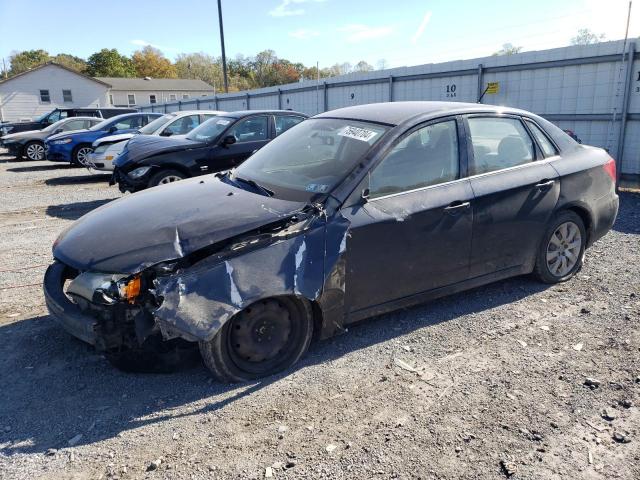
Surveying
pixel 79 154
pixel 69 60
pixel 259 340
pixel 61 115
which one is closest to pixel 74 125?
pixel 79 154

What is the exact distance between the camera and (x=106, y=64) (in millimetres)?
72875

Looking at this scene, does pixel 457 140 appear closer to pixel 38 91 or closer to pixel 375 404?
pixel 375 404

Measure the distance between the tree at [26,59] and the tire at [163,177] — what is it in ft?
291

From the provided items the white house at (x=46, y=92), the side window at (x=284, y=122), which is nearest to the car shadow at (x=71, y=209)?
A: the side window at (x=284, y=122)

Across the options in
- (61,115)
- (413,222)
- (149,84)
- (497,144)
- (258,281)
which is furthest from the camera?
(149,84)

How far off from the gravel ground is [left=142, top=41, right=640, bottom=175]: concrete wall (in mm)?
6657

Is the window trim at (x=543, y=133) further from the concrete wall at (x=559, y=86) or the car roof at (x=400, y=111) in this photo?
the concrete wall at (x=559, y=86)

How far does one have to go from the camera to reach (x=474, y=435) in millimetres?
2744

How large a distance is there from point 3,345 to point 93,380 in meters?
1.02

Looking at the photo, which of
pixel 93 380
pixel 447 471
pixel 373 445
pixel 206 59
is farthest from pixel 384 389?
pixel 206 59

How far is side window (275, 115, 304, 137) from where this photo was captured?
9.12m

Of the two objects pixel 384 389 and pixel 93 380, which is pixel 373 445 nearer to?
pixel 384 389

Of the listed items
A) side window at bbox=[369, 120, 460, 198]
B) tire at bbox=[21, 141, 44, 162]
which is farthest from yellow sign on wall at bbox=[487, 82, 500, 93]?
tire at bbox=[21, 141, 44, 162]

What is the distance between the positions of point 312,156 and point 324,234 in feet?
3.31
